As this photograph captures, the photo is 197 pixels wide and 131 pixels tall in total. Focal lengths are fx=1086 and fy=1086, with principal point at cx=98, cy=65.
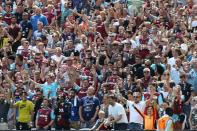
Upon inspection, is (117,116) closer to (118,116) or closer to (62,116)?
(118,116)

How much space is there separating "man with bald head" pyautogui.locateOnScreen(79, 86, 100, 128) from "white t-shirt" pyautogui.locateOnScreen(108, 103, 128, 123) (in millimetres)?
738

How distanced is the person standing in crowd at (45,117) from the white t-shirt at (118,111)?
1908mm

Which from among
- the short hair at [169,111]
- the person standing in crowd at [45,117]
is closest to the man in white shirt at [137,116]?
the short hair at [169,111]

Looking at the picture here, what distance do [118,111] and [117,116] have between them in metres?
0.15

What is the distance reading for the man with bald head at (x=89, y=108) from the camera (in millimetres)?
33031

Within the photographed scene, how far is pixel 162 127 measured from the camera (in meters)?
30.9

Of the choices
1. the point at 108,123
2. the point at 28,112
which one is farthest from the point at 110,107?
the point at 28,112

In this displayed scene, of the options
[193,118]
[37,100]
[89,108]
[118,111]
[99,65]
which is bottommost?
[193,118]

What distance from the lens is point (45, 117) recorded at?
3309cm

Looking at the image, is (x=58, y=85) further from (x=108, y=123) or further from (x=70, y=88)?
(x=108, y=123)

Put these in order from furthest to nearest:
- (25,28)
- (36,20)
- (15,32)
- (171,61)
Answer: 1. (36,20)
2. (25,28)
3. (15,32)
4. (171,61)

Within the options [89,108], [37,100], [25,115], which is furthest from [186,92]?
[25,115]

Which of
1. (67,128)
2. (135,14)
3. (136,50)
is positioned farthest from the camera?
(135,14)

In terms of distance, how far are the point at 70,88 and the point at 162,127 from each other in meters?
4.02
